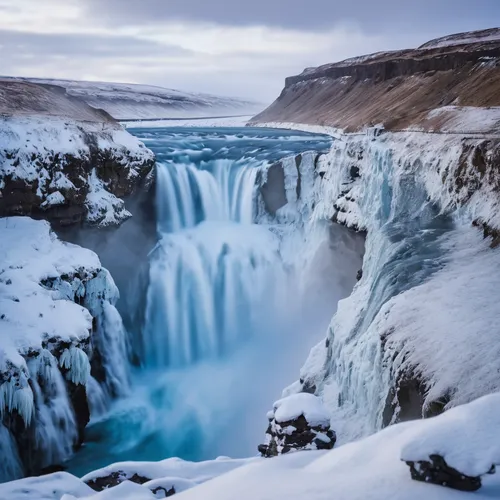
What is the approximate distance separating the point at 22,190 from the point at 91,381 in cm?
597

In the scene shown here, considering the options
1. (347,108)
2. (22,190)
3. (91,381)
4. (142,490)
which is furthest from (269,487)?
(347,108)

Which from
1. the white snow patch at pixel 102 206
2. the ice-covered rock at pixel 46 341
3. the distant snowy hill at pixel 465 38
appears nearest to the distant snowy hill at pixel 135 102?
the distant snowy hill at pixel 465 38

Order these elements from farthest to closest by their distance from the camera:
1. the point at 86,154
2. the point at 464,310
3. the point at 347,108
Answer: the point at 347,108
the point at 86,154
the point at 464,310

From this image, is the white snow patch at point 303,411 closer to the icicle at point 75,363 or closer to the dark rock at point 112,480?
the dark rock at point 112,480

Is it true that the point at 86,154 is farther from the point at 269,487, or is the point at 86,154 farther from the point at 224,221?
the point at 269,487

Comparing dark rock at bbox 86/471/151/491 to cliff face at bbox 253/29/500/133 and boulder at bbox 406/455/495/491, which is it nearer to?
boulder at bbox 406/455/495/491

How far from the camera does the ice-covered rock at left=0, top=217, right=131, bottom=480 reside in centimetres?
1177

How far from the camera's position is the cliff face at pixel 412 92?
2141 centimetres

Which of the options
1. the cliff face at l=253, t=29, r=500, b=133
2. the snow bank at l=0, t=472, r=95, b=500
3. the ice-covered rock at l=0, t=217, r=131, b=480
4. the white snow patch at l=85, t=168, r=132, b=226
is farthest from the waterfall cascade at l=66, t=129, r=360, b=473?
the cliff face at l=253, t=29, r=500, b=133

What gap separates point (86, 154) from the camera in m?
18.8

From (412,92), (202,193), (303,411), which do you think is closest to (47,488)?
(303,411)

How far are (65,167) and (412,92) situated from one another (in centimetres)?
3154

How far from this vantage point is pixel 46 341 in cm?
1265

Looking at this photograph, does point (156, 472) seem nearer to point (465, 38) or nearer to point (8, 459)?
point (8, 459)
